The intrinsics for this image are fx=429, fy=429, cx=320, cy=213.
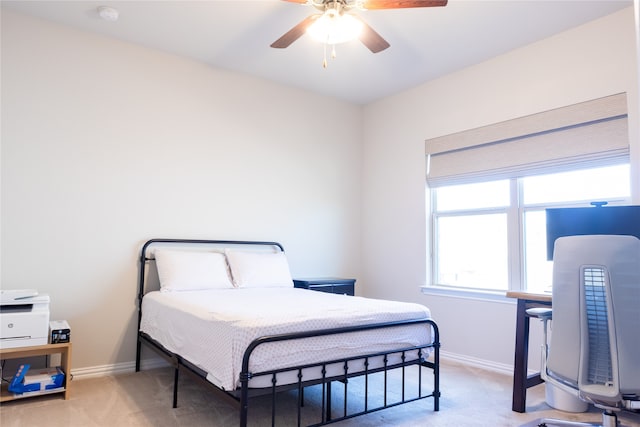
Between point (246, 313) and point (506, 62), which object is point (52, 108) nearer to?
point (246, 313)

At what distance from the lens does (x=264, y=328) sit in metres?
2.02

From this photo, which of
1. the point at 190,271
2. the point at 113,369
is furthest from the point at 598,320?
Answer: the point at 113,369

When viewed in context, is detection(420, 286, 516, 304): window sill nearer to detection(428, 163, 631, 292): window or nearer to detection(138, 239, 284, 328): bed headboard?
detection(428, 163, 631, 292): window

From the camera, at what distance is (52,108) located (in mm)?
3264

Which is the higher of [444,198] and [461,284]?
[444,198]

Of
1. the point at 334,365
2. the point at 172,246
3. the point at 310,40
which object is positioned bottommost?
the point at 334,365

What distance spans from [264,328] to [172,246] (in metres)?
1.99

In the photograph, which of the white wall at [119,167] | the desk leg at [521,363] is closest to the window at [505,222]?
the desk leg at [521,363]

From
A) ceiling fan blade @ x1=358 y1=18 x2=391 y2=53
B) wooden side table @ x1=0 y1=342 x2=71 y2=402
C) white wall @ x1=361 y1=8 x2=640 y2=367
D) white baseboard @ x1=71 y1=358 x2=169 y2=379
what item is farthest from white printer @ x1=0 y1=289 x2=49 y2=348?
white wall @ x1=361 y1=8 x2=640 y2=367

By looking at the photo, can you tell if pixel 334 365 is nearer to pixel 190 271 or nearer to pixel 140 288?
pixel 190 271

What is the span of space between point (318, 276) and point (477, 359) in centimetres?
174

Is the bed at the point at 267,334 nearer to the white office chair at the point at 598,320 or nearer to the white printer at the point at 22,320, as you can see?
the white printer at the point at 22,320

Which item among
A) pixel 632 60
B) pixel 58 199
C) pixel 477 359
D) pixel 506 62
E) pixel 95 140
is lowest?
pixel 477 359

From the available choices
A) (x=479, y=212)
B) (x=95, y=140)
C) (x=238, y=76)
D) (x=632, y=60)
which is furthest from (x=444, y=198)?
(x=95, y=140)
